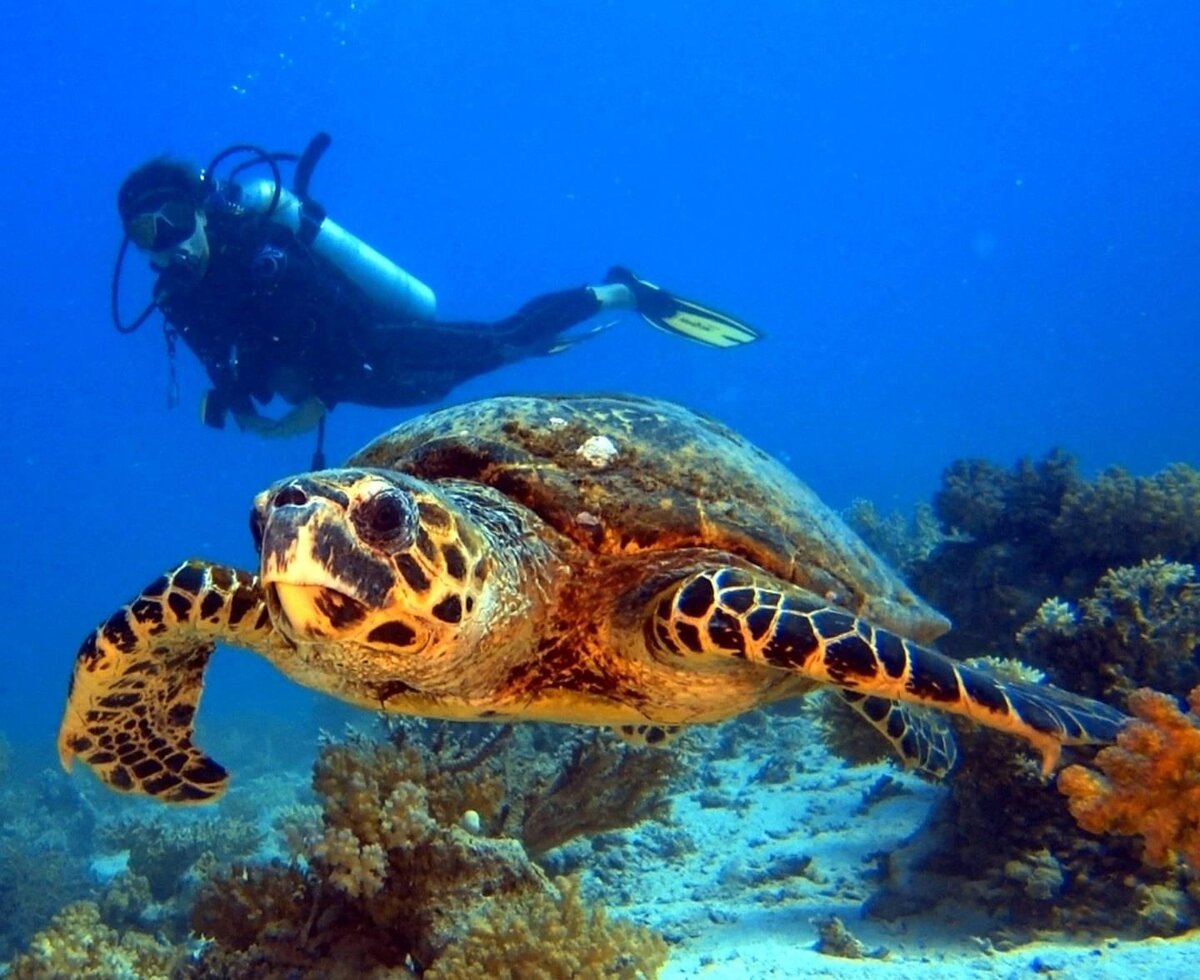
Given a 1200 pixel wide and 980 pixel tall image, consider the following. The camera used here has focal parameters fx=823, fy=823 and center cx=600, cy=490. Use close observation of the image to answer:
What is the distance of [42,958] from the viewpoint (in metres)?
4.63

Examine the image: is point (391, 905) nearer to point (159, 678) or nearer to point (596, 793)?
point (159, 678)

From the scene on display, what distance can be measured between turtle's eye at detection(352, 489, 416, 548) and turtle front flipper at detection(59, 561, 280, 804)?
117 cm

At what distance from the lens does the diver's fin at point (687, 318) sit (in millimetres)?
13531

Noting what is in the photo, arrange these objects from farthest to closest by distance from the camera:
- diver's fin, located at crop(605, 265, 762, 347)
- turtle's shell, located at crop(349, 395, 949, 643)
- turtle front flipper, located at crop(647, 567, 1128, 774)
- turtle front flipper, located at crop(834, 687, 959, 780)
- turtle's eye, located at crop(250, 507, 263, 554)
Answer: diver's fin, located at crop(605, 265, 762, 347) < turtle front flipper, located at crop(834, 687, 959, 780) < turtle's shell, located at crop(349, 395, 949, 643) < turtle front flipper, located at crop(647, 567, 1128, 774) < turtle's eye, located at crop(250, 507, 263, 554)

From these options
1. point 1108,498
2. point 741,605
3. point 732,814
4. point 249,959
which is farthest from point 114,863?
point 1108,498

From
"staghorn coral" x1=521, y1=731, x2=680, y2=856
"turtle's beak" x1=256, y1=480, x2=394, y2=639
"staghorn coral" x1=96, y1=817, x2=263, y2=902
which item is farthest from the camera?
"staghorn coral" x1=96, y1=817, x2=263, y2=902

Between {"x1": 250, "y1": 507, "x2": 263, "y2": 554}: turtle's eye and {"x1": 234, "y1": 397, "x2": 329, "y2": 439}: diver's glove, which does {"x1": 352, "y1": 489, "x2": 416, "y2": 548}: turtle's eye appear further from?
{"x1": 234, "y1": 397, "x2": 329, "y2": 439}: diver's glove

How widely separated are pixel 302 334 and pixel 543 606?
32.1ft

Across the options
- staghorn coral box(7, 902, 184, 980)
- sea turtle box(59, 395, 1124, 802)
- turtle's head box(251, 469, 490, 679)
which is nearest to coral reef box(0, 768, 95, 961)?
staghorn coral box(7, 902, 184, 980)

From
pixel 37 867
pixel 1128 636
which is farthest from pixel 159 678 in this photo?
pixel 37 867

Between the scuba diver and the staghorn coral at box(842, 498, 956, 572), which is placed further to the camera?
the staghorn coral at box(842, 498, 956, 572)

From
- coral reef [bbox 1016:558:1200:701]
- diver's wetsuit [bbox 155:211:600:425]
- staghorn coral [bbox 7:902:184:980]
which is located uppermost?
diver's wetsuit [bbox 155:211:600:425]

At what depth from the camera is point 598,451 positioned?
14.2 feet

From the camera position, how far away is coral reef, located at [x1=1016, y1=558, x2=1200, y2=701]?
17.4ft
